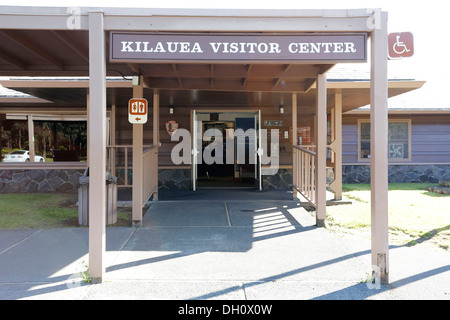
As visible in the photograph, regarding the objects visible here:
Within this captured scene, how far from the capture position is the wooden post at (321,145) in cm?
555

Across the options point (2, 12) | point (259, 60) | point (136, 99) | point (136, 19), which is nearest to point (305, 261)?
A: point (259, 60)

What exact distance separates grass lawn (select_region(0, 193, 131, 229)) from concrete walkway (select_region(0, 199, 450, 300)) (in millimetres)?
482

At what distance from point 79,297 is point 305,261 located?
239 cm

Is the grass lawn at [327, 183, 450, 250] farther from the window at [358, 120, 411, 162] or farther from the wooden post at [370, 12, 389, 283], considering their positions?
the window at [358, 120, 411, 162]

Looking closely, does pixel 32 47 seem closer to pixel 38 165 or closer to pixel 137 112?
pixel 137 112

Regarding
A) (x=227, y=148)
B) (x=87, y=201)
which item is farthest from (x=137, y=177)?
(x=227, y=148)

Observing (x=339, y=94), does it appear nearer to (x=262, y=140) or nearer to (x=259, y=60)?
(x=262, y=140)

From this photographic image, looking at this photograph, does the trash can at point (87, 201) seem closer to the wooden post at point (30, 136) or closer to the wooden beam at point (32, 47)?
the wooden beam at point (32, 47)

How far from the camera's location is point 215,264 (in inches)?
149

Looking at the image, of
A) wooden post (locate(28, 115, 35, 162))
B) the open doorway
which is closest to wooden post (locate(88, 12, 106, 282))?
the open doorway

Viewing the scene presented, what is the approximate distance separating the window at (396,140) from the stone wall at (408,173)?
1.13 feet

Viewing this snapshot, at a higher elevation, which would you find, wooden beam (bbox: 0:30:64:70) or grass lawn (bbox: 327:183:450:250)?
wooden beam (bbox: 0:30:64:70)

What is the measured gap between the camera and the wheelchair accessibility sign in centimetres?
614

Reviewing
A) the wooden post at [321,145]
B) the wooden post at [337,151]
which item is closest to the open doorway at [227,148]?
the wooden post at [337,151]
